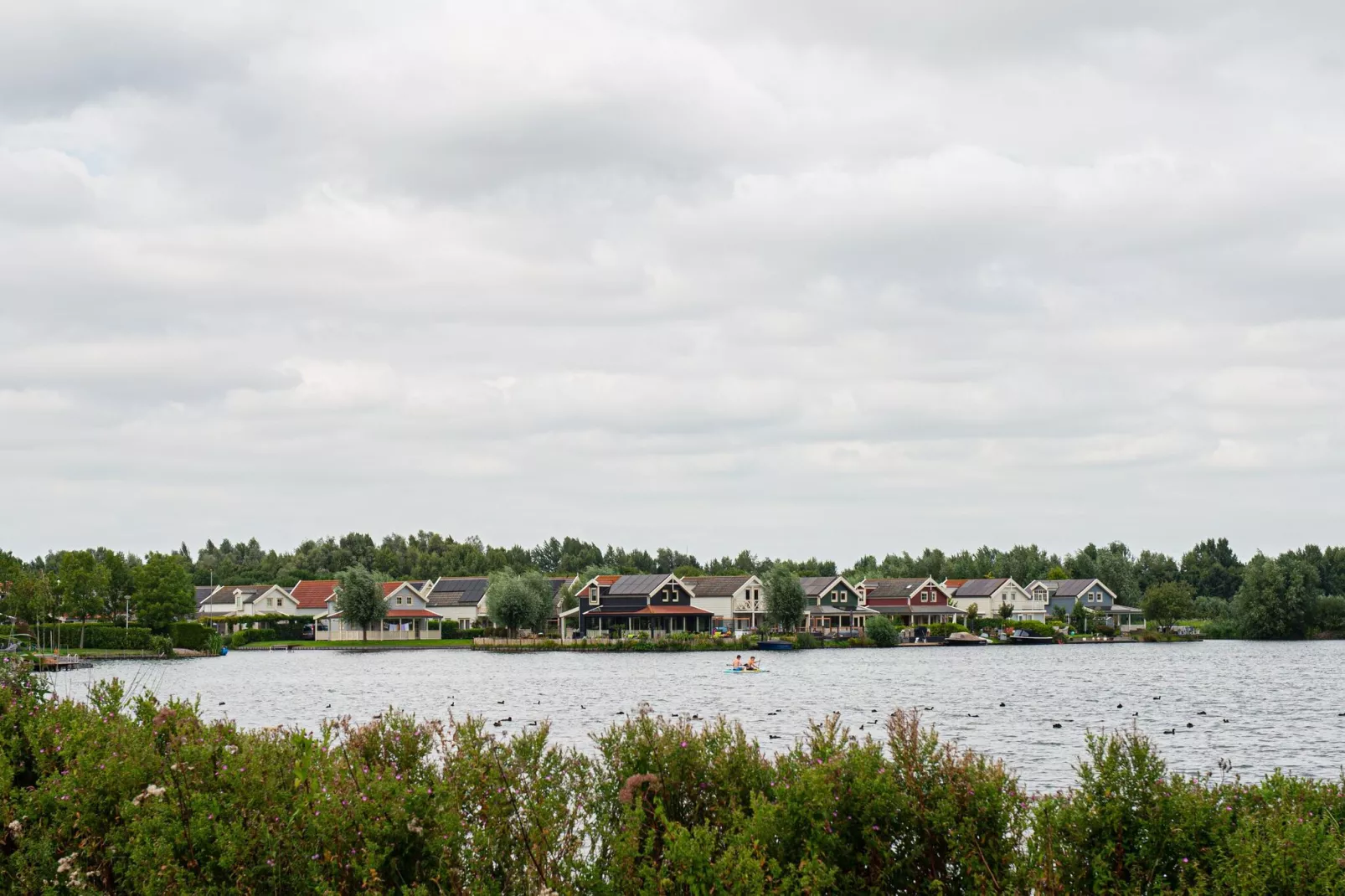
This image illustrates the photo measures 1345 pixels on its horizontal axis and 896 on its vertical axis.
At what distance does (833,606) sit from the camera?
136m

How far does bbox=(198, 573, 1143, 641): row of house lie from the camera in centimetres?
12875

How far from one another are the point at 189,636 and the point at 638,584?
4496 centimetres

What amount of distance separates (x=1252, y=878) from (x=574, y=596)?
416ft

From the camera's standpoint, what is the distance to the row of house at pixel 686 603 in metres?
129

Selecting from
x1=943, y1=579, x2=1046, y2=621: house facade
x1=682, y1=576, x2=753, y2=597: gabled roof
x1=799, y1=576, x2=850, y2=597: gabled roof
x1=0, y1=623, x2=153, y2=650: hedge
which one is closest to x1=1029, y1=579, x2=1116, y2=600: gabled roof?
x1=943, y1=579, x2=1046, y2=621: house facade

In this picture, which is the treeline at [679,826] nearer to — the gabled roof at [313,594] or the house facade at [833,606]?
the house facade at [833,606]

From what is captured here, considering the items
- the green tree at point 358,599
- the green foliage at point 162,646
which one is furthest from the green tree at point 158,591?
the green tree at point 358,599

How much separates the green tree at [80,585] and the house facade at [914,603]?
8121 centimetres

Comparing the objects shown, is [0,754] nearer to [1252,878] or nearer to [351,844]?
[351,844]

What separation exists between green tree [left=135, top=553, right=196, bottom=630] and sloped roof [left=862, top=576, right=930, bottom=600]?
79.1m

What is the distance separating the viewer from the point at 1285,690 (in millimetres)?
63906

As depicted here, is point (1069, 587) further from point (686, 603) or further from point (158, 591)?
point (158, 591)

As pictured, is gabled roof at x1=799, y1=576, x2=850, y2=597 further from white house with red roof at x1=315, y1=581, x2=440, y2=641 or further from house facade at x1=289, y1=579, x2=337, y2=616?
house facade at x1=289, y1=579, x2=337, y2=616

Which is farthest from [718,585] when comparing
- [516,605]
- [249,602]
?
[249,602]
